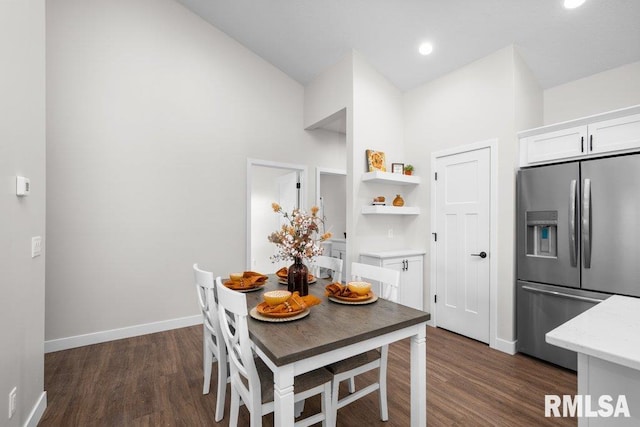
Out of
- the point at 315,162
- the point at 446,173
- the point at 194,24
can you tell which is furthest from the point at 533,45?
the point at 194,24

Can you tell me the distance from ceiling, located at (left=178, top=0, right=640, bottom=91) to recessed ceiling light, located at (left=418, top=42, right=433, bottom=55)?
5cm

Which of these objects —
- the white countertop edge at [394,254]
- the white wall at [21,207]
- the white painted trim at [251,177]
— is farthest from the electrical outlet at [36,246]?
the white countertop edge at [394,254]

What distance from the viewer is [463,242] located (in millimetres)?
3340

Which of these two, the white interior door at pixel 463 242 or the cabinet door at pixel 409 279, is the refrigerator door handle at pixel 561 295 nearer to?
the white interior door at pixel 463 242

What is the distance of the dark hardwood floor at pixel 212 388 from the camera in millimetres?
1963

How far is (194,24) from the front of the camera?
3.75 meters

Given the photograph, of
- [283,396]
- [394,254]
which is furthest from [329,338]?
[394,254]

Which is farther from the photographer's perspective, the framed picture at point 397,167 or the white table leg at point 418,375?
the framed picture at point 397,167

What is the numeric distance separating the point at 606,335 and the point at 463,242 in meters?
2.36

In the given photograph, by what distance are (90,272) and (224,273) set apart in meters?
1.42

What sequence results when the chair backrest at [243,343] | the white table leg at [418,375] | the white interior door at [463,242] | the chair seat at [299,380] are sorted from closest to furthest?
1. the chair backrest at [243,343]
2. the chair seat at [299,380]
3. the white table leg at [418,375]
4. the white interior door at [463,242]

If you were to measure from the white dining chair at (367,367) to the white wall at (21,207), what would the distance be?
5.55 ft

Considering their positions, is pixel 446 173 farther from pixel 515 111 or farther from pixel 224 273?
pixel 224 273

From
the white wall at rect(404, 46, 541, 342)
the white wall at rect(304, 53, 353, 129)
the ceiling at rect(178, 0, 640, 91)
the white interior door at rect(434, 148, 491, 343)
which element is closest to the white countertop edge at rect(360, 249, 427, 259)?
the white wall at rect(404, 46, 541, 342)
